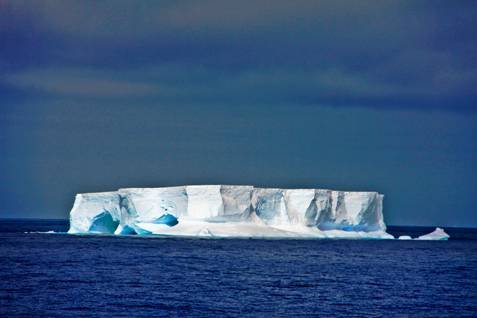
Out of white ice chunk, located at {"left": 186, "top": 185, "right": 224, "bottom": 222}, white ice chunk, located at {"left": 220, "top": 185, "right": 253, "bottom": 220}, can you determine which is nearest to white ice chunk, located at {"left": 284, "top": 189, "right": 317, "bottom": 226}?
white ice chunk, located at {"left": 220, "top": 185, "right": 253, "bottom": 220}

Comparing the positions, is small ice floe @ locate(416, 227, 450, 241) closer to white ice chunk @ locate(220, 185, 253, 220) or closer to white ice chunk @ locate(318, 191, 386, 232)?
white ice chunk @ locate(318, 191, 386, 232)

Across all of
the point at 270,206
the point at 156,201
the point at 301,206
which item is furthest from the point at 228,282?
the point at 270,206

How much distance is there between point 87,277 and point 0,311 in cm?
695

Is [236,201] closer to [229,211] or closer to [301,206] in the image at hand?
[229,211]

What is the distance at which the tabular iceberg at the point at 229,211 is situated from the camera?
4138 cm

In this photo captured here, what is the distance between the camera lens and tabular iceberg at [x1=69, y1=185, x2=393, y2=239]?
136 ft

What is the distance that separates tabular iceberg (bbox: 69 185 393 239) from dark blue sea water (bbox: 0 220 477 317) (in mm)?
2894

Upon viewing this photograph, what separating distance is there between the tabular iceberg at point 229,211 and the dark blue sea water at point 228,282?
2894 millimetres

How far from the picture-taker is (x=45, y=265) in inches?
1121

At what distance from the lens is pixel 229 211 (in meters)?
41.4

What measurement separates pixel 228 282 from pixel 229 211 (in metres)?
16.7

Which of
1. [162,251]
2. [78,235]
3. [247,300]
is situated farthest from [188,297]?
[78,235]

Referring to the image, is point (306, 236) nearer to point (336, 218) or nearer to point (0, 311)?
point (336, 218)

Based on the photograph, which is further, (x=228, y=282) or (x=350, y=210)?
(x=350, y=210)
